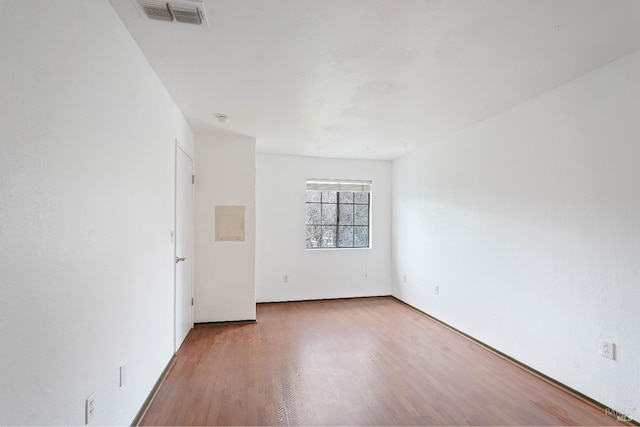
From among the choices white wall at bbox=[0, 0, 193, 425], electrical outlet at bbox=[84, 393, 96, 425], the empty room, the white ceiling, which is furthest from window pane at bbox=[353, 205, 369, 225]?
electrical outlet at bbox=[84, 393, 96, 425]

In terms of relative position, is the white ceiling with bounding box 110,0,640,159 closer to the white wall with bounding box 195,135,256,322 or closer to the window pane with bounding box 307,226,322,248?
the white wall with bounding box 195,135,256,322

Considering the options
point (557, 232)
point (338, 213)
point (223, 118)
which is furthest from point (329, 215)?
point (557, 232)

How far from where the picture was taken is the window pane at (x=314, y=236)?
17.3 feet

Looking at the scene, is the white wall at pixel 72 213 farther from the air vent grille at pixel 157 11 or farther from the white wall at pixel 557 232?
the white wall at pixel 557 232

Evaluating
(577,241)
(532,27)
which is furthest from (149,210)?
(577,241)

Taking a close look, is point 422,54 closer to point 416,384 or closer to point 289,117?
point 289,117

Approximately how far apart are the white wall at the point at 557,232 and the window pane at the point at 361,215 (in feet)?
5.73

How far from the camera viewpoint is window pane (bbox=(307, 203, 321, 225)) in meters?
5.27

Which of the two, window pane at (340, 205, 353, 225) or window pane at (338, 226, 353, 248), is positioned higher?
window pane at (340, 205, 353, 225)

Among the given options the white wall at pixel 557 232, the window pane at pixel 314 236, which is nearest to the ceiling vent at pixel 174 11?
the white wall at pixel 557 232

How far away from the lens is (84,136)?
1.34 m

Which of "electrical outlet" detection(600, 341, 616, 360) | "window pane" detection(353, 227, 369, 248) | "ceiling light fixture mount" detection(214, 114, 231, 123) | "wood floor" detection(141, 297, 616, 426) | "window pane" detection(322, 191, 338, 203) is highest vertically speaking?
"ceiling light fixture mount" detection(214, 114, 231, 123)

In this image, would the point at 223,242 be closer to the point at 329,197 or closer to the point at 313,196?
the point at 313,196

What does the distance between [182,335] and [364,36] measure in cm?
333
